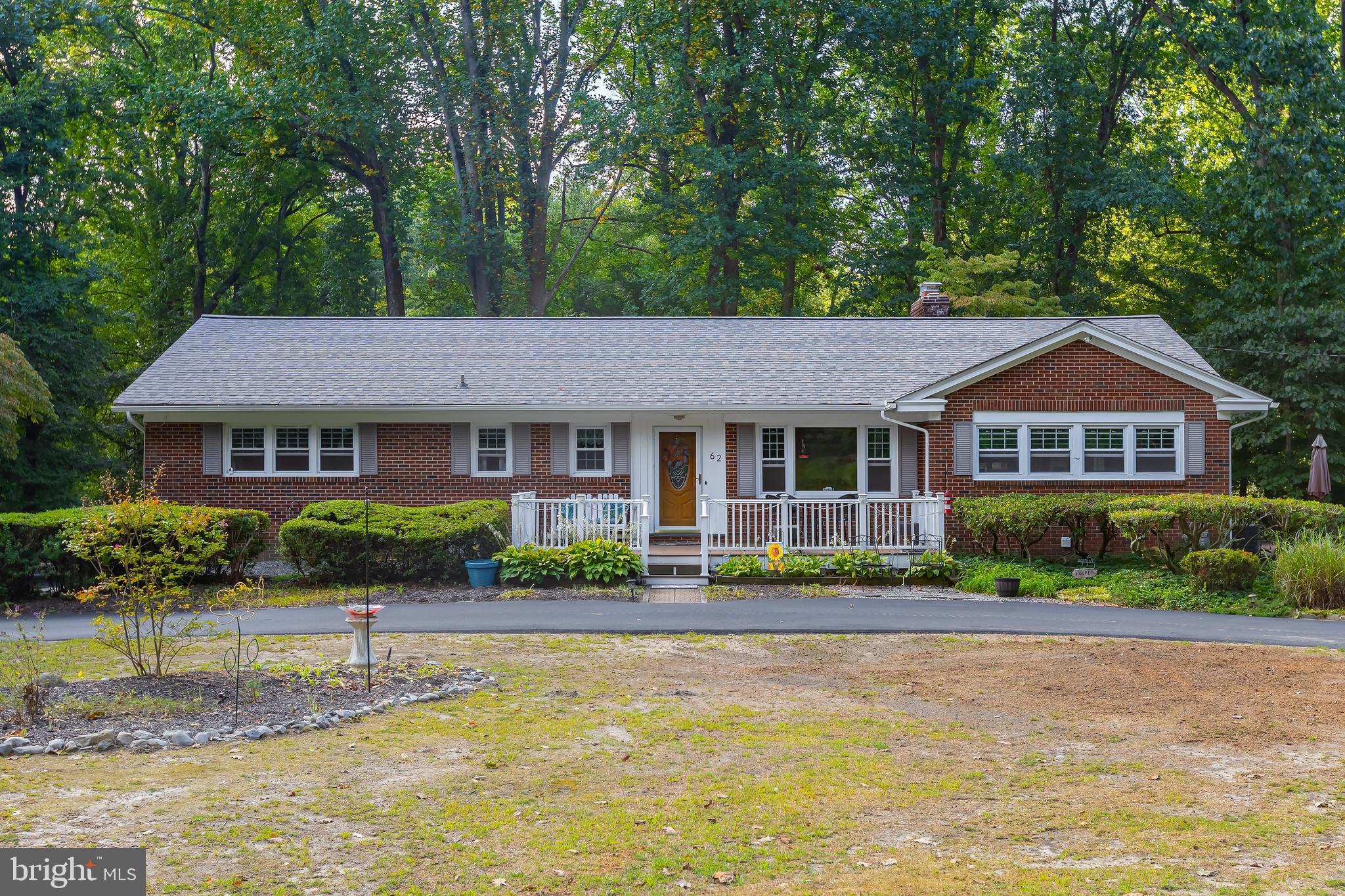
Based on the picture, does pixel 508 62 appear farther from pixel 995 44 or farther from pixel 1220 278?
pixel 1220 278

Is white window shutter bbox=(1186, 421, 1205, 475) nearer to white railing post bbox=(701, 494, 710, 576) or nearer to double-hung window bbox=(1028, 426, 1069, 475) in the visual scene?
double-hung window bbox=(1028, 426, 1069, 475)

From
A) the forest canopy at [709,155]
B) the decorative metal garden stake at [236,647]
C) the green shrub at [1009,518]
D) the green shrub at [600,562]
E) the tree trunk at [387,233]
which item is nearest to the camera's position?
the decorative metal garden stake at [236,647]

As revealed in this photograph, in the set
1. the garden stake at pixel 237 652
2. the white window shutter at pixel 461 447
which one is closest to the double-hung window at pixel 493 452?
the white window shutter at pixel 461 447

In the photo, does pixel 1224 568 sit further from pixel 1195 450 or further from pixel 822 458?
pixel 822 458

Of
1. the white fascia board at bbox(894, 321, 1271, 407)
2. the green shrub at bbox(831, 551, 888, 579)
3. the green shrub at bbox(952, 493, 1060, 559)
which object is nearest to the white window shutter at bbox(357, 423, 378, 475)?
the green shrub at bbox(831, 551, 888, 579)

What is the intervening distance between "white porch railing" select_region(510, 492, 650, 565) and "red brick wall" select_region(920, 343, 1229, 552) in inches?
221

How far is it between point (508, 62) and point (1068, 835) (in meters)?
30.6

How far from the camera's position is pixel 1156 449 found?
19.3 meters

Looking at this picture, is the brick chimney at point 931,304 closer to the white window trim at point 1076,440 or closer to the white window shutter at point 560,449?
the white window trim at point 1076,440

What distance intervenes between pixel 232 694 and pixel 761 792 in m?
4.59

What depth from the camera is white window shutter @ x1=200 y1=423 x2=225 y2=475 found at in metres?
20.1

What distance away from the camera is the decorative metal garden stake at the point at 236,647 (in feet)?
28.2

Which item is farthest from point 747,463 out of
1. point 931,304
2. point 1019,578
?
point 931,304

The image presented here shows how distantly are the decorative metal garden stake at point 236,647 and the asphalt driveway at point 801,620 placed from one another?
417 mm
